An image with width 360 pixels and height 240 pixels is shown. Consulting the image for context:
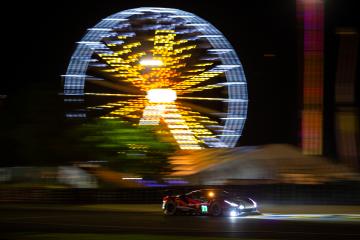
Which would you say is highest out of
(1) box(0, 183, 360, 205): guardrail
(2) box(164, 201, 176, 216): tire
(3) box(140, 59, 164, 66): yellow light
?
(3) box(140, 59, 164, 66): yellow light

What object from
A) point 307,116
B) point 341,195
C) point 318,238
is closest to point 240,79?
point 307,116

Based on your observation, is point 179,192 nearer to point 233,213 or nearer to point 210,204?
point 210,204

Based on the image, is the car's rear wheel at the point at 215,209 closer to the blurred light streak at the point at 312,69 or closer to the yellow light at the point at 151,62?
the blurred light streak at the point at 312,69

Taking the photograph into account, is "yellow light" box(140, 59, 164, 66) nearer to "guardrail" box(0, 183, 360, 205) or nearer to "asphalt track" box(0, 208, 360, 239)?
"guardrail" box(0, 183, 360, 205)

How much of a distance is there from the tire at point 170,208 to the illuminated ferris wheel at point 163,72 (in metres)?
12.4

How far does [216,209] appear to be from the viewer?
2658cm

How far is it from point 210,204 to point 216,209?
329 millimetres

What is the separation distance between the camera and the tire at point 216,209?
26453mm

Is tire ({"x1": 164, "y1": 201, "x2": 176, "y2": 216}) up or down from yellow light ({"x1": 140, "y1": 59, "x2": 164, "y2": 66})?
down

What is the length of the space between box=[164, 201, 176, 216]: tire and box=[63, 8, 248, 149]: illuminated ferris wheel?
490 inches

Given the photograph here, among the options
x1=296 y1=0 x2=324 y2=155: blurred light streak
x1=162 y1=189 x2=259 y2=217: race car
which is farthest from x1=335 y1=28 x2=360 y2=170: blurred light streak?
x1=162 y1=189 x2=259 y2=217: race car

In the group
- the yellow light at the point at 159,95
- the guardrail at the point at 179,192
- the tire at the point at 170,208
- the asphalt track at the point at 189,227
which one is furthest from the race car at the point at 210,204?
the yellow light at the point at 159,95

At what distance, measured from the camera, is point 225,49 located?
41.3 meters

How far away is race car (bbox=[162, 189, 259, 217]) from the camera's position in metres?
26.3
